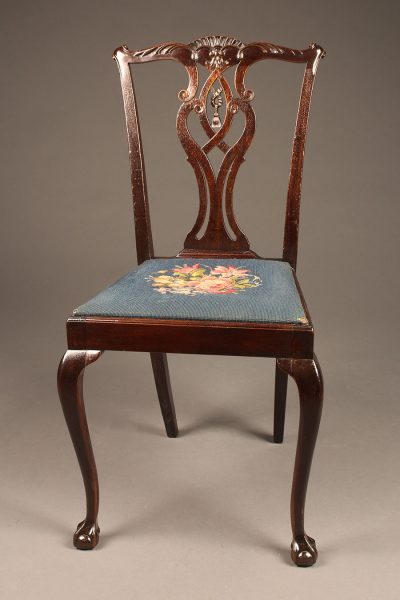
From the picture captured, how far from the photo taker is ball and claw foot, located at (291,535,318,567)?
65.3 inches

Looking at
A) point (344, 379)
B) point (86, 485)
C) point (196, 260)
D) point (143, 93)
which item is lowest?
point (344, 379)

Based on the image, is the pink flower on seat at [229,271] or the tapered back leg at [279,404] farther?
the tapered back leg at [279,404]

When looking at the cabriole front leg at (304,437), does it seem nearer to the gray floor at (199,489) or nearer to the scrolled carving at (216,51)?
the gray floor at (199,489)

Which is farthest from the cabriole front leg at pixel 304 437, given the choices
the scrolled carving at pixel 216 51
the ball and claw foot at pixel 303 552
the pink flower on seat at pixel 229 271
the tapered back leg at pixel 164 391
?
the scrolled carving at pixel 216 51

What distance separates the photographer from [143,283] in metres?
1.82

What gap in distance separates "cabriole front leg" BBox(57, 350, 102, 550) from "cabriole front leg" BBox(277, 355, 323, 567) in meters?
0.43

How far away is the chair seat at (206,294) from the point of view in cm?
159

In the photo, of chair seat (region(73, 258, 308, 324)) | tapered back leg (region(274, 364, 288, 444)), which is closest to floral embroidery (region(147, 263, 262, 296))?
chair seat (region(73, 258, 308, 324))

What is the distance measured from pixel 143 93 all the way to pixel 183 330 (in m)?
Answer: 2.10

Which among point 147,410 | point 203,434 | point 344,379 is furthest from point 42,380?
point 344,379

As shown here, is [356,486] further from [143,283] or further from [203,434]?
[143,283]

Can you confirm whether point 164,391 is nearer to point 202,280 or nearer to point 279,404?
point 279,404

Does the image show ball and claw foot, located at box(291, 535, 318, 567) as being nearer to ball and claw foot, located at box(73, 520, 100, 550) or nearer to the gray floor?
the gray floor

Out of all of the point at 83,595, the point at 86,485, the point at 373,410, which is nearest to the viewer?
the point at 83,595
